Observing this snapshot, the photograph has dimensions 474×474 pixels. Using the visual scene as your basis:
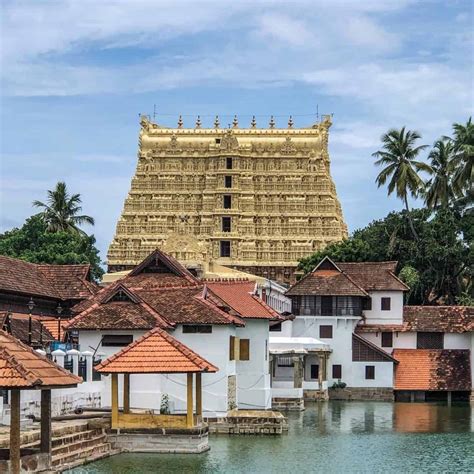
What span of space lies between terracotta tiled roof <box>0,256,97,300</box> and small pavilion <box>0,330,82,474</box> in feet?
73.1

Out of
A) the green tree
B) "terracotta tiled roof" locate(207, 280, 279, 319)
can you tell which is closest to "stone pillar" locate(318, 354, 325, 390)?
"terracotta tiled roof" locate(207, 280, 279, 319)

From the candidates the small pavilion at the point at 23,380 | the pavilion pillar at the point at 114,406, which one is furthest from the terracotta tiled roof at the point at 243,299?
the small pavilion at the point at 23,380

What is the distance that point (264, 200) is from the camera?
111m

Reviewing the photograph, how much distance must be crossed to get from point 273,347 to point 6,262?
1582 centimetres

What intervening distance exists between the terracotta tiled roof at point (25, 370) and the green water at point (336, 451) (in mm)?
3393

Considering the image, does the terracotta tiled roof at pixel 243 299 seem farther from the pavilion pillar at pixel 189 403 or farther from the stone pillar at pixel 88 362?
the pavilion pillar at pixel 189 403

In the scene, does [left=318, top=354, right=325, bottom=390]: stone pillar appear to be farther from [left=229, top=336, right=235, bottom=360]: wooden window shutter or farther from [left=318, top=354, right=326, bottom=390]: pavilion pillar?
[left=229, top=336, right=235, bottom=360]: wooden window shutter

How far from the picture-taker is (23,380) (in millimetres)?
27375

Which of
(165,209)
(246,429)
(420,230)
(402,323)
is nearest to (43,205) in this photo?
(165,209)

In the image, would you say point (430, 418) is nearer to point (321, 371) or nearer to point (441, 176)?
point (321, 371)

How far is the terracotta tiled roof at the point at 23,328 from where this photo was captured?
145 ft

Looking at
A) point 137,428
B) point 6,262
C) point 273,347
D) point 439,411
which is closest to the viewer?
point 137,428

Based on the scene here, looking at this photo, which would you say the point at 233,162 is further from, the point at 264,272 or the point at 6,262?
the point at 6,262

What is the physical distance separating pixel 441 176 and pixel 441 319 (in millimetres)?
19073
